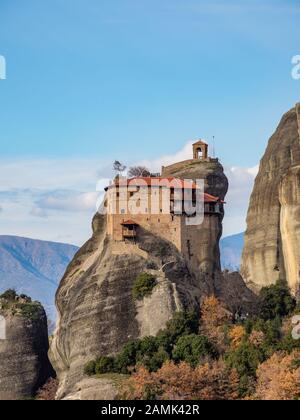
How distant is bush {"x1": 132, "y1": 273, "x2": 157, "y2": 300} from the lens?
82812 millimetres

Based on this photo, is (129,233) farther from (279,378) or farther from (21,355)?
(279,378)

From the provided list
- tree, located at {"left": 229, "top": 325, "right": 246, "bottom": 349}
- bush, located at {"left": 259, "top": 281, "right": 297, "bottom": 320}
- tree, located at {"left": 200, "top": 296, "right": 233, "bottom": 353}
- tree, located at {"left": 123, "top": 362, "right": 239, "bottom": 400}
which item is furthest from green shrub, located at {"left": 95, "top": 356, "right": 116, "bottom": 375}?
bush, located at {"left": 259, "top": 281, "right": 297, "bottom": 320}

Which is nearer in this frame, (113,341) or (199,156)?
(113,341)

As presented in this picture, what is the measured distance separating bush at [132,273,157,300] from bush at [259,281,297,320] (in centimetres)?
784

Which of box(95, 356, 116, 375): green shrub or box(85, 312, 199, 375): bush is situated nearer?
box(85, 312, 199, 375): bush

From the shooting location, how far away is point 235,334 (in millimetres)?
80562

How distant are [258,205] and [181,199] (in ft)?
45.6

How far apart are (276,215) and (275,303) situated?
10650 mm

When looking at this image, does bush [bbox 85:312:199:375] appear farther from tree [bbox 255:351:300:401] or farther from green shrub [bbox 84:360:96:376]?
tree [bbox 255:351:300:401]

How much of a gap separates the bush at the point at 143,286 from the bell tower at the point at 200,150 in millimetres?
11395

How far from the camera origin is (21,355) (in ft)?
301
